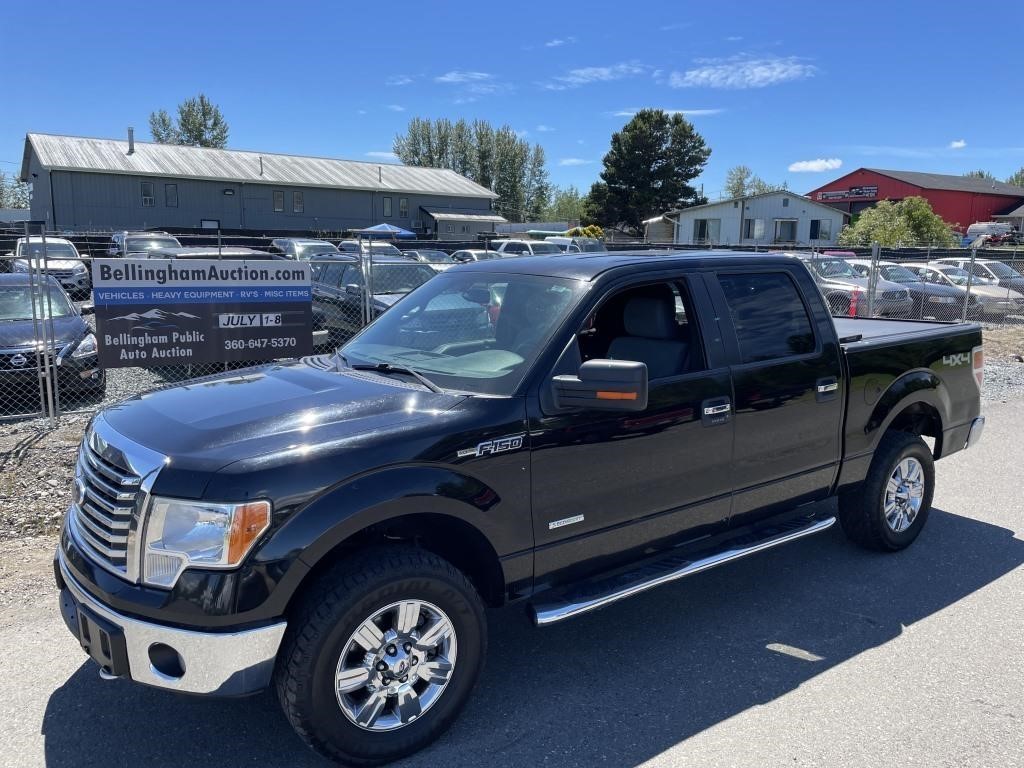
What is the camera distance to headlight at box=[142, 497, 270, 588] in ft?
8.29

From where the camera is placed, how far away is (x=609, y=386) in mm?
3006

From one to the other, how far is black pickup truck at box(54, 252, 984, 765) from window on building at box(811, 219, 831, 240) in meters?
50.0

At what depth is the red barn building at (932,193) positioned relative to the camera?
5834 centimetres

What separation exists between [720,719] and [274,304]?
6.29 meters

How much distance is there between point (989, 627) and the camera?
3984mm

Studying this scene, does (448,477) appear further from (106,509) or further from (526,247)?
(526,247)

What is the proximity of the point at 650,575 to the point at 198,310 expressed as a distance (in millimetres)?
5788

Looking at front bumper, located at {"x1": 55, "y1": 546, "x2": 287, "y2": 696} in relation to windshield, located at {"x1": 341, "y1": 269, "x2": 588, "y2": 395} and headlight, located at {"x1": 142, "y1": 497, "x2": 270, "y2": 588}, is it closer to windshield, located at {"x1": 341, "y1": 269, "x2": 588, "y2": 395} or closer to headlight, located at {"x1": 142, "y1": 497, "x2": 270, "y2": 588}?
headlight, located at {"x1": 142, "y1": 497, "x2": 270, "y2": 588}

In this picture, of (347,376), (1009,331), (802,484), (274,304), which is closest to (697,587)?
(802,484)

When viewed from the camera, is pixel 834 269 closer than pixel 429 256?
Yes

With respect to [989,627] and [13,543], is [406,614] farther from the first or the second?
[13,543]

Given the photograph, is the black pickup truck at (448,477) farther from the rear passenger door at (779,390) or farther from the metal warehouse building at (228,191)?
the metal warehouse building at (228,191)

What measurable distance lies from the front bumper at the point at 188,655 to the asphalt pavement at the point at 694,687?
0.15 m

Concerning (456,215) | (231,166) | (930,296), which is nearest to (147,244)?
(930,296)
